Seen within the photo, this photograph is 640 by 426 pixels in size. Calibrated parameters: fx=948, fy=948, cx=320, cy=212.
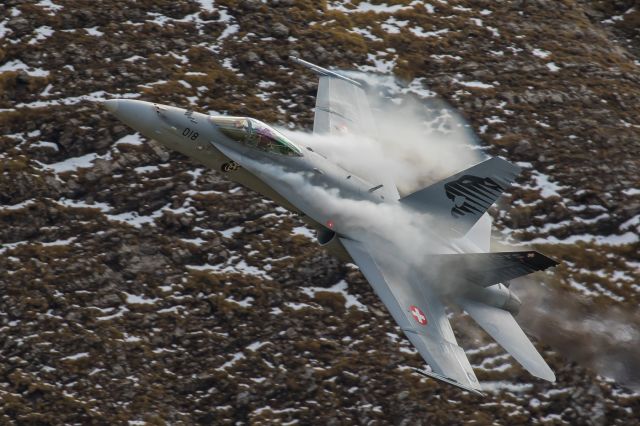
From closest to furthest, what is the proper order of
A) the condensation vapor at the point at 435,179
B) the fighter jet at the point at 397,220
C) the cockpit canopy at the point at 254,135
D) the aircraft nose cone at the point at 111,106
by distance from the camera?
the aircraft nose cone at the point at 111,106 < the fighter jet at the point at 397,220 < the cockpit canopy at the point at 254,135 < the condensation vapor at the point at 435,179

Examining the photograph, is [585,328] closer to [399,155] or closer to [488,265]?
[488,265]

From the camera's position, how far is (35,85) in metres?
39.2

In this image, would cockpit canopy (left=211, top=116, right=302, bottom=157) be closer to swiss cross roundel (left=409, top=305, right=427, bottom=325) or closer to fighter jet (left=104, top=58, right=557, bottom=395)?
fighter jet (left=104, top=58, right=557, bottom=395)

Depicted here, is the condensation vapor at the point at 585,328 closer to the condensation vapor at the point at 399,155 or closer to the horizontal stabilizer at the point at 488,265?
the horizontal stabilizer at the point at 488,265

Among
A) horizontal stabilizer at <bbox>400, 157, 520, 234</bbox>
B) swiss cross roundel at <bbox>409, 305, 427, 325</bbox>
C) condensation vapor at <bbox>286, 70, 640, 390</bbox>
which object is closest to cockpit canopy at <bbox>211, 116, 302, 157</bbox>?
condensation vapor at <bbox>286, 70, 640, 390</bbox>

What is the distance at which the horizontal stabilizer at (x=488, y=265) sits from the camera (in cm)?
2944

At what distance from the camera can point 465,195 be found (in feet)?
104

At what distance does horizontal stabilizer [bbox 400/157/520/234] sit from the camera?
30.9 m

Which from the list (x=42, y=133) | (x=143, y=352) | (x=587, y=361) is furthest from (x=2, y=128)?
(x=587, y=361)

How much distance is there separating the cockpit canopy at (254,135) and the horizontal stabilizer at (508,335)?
7799mm

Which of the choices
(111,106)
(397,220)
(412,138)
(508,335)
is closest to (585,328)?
(508,335)

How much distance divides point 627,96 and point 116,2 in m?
24.2

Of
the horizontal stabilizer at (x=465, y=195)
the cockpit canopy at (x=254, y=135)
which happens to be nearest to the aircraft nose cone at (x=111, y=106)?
the cockpit canopy at (x=254, y=135)

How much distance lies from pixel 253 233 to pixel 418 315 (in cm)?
843
